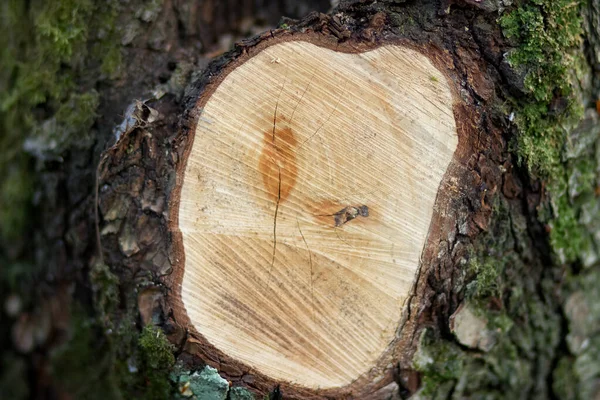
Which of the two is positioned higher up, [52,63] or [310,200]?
[52,63]

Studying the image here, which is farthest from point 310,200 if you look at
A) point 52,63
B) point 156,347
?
point 52,63

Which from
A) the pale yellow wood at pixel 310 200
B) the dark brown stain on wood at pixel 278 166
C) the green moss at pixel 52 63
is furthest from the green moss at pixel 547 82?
the green moss at pixel 52 63

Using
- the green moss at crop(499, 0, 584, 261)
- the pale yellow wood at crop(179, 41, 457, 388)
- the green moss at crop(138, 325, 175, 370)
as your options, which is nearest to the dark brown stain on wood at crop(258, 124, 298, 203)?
the pale yellow wood at crop(179, 41, 457, 388)

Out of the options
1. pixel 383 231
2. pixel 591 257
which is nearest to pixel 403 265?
pixel 383 231

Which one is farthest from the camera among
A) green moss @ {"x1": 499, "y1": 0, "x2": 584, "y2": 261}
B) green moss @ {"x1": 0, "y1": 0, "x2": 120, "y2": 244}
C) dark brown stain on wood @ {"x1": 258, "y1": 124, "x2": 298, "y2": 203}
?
green moss @ {"x1": 0, "y1": 0, "x2": 120, "y2": 244}

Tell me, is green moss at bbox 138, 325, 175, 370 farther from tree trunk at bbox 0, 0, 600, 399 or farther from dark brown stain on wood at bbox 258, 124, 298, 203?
dark brown stain on wood at bbox 258, 124, 298, 203

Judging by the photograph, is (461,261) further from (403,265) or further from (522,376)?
(522,376)

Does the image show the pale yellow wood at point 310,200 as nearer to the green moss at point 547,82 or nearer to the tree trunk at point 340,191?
the tree trunk at point 340,191

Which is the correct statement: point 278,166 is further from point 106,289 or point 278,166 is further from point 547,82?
point 547,82
